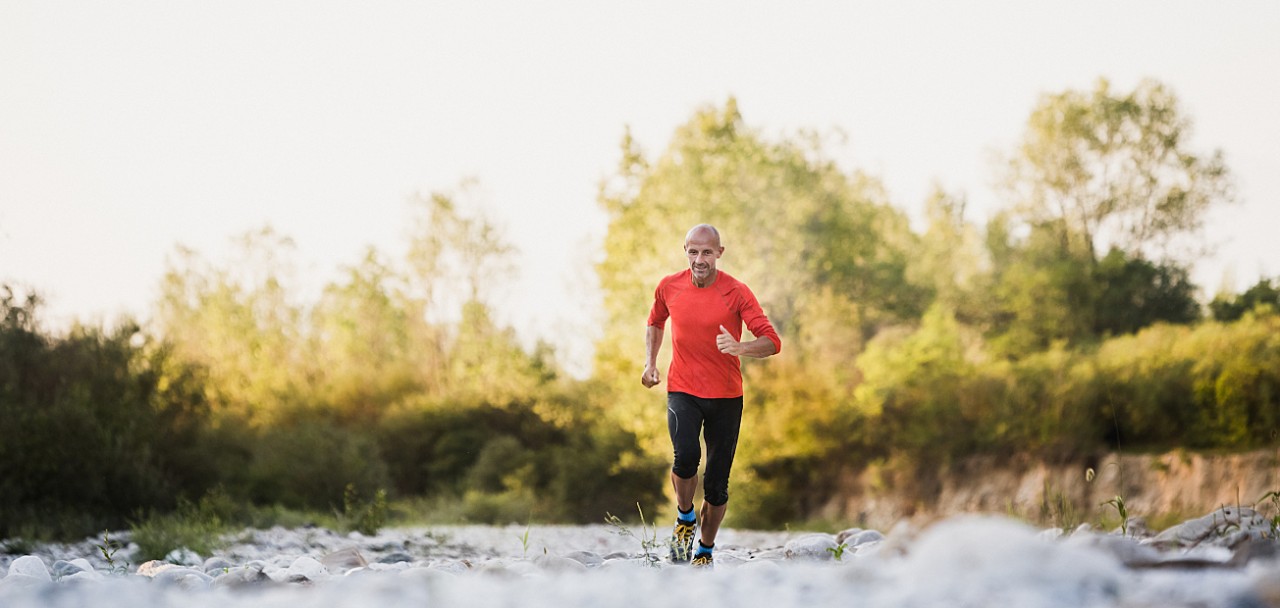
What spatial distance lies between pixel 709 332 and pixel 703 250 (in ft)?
1.37

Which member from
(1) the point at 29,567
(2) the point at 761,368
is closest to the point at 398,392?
(2) the point at 761,368

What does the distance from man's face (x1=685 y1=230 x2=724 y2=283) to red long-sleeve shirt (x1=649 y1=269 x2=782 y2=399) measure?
5.8 inches

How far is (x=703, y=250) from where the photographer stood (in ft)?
18.1

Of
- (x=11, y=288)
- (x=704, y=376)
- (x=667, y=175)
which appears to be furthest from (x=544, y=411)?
(x=704, y=376)

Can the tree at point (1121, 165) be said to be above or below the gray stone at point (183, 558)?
above

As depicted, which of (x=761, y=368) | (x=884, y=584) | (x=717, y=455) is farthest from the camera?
(x=761, y=368)

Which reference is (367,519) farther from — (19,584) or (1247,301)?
(1247,301)

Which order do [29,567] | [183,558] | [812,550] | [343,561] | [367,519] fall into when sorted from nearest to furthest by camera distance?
[29,567] < [343,561] < [812,550] < [183,558] < [367,519]

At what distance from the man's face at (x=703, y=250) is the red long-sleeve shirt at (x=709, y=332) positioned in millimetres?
147

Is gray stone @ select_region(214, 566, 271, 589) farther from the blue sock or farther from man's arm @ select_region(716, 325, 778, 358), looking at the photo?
man's arm @ select_region(716, 325, 778, 358)

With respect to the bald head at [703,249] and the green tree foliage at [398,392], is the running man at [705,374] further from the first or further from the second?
the green tree foliage at [398,392]

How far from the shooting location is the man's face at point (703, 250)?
18.2 feet

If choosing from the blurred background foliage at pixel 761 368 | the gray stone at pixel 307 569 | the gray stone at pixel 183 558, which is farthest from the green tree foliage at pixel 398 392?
the gray stone at pixel 307 569

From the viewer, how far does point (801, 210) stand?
18.6 metres
